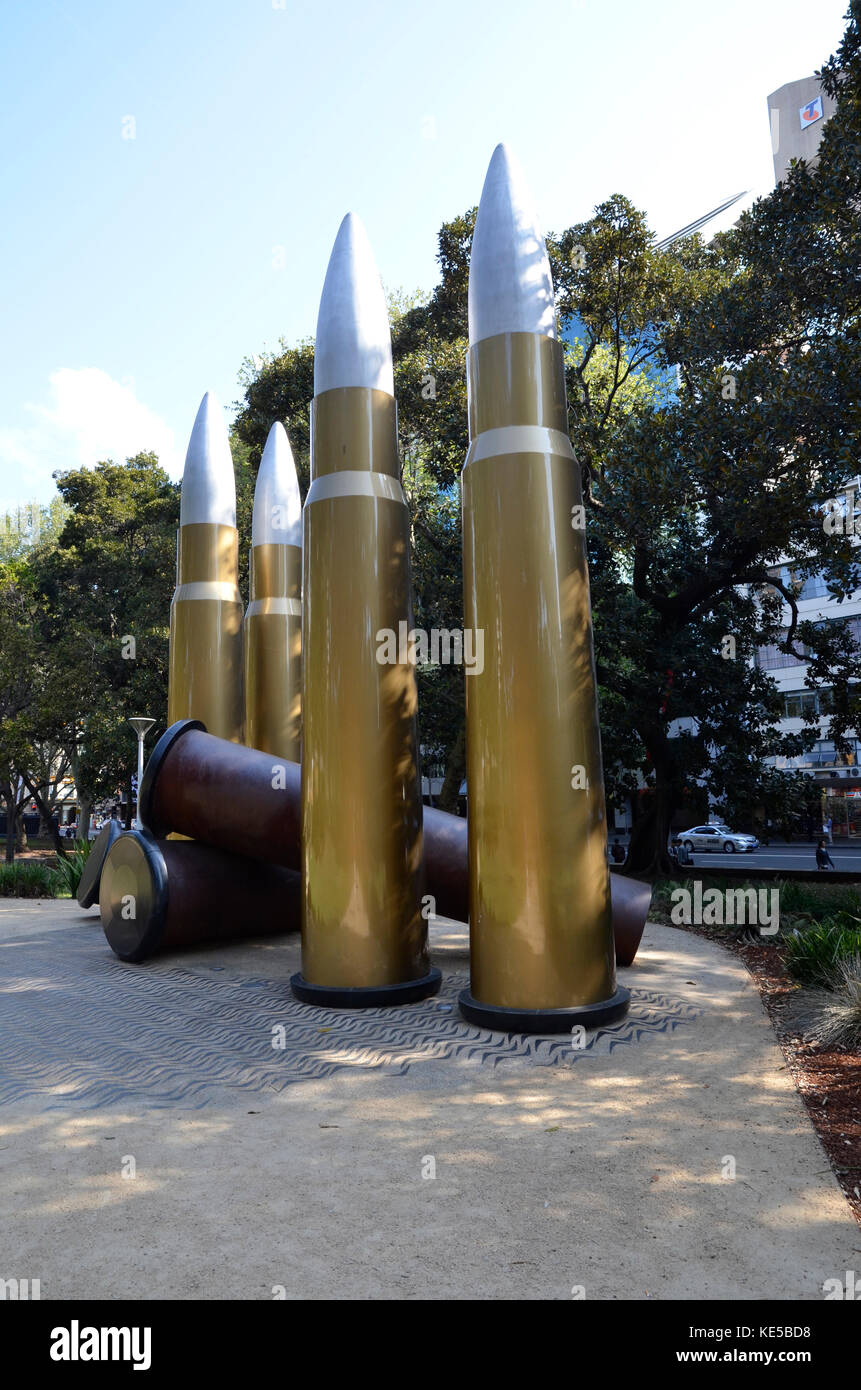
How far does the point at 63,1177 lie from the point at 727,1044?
503cm

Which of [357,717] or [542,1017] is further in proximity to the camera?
[357,717]

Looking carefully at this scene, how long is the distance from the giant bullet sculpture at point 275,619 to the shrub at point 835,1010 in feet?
27.8

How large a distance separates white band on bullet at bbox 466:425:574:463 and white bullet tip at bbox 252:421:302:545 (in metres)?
7.45

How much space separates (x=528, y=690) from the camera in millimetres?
7848

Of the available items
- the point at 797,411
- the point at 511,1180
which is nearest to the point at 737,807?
the point at 797,411

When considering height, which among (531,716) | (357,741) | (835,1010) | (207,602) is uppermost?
(207,602)

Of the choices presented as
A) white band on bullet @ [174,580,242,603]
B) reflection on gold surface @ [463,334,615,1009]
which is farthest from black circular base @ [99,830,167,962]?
white band on bullet @ [174,580,242,603]

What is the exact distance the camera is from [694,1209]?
4496 mm

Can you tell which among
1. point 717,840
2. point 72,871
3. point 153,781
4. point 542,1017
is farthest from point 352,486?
point 717,840

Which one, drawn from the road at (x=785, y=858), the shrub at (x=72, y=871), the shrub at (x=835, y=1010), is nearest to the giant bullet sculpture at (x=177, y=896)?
the shrub at (x=835, y=1010)

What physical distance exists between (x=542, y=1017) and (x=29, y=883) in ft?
51.8

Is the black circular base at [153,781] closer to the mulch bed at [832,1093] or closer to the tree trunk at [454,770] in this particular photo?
the mulch bed at [832,1093]

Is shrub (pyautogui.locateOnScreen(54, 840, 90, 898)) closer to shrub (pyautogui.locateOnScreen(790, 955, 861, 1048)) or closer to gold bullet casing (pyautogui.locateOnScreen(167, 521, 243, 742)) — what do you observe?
gold bullet casing (pyautogui.locateOnScreen(167, 521, 243, 742))

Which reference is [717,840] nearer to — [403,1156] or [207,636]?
[207,636]
